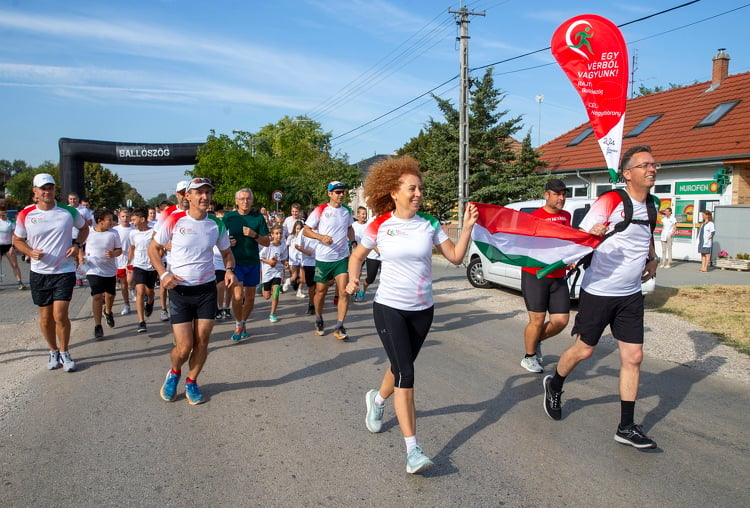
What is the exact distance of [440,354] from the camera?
680cm

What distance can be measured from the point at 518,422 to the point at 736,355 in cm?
395

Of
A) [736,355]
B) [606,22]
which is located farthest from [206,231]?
[736,355]

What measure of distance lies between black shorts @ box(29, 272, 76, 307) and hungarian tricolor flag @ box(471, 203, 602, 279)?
4409mm

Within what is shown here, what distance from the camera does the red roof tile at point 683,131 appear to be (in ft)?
60.6

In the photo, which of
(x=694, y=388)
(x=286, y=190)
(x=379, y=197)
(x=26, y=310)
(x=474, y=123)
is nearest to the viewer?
(x=379, y=197)

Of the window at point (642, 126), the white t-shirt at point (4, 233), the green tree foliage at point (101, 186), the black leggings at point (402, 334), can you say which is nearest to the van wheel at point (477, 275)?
the black leggings at point (402, 334)

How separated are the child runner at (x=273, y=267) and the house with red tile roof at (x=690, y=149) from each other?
1474 cm

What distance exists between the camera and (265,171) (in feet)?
117

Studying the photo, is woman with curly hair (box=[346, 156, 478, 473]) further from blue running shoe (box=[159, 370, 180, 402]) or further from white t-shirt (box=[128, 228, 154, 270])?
white t-shirt (box=[128, 228, 154, 270])

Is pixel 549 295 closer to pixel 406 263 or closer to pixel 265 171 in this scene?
pixel 406 263

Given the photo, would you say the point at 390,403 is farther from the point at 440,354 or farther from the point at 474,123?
the point at 474,123

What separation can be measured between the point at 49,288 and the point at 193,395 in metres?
2.33

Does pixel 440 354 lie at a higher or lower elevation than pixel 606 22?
lower

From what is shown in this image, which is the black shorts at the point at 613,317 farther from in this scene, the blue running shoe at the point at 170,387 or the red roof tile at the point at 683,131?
the red roof tile at the point at 683,131
